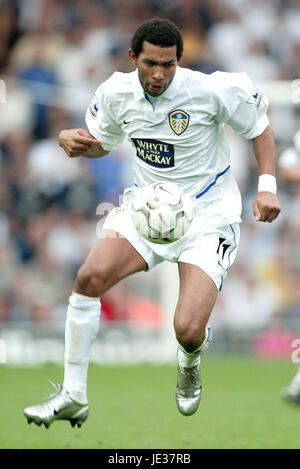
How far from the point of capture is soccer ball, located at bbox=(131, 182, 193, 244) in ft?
18.7

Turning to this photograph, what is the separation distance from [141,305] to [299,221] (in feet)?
8.63

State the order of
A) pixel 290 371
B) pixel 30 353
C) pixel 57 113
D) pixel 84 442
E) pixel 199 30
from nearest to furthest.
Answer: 1. pixel 84 442
2. pixel 290 371
3. pixel 30 353
4. pixel 57 113
5. pixel 199 30

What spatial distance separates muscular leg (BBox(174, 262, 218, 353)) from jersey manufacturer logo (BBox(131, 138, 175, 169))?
675 millimetres

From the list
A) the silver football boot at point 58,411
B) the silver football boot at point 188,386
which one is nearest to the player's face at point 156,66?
the silver football boot at point 188,386

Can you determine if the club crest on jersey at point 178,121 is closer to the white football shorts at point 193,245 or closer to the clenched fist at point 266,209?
the white football shorts at point 193,245

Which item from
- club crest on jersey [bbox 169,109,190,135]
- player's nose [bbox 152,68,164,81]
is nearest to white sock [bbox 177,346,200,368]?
club crest on jersey [bbox 169,109,190,135]

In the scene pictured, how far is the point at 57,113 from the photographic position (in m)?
14.2

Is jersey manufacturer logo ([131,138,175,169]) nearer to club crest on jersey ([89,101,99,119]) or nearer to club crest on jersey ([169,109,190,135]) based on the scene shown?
club crest on jersey ([169,109,190,135])

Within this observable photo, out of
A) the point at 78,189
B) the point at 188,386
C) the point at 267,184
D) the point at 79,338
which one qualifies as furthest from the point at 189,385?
the point at 78,189

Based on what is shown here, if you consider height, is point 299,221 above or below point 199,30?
below

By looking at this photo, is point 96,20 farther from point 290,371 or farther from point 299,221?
point 290,371

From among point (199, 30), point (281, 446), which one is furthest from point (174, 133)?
point (199, 30)

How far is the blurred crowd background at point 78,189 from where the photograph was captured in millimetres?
13383

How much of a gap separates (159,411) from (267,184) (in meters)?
2.82
